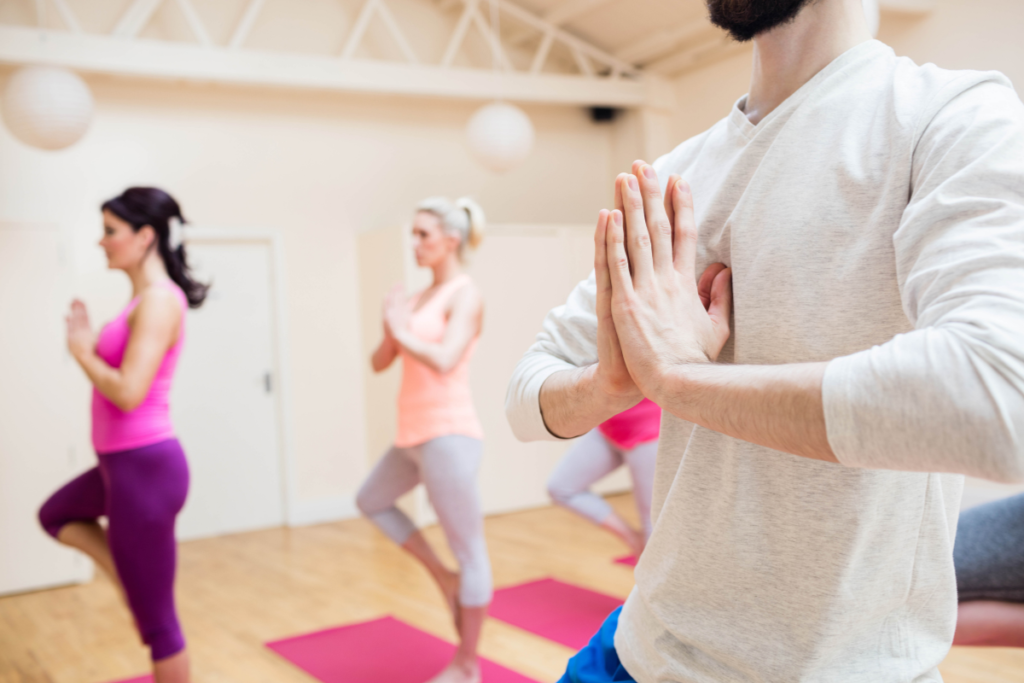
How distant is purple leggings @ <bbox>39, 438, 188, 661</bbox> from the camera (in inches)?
82.6

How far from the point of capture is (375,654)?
3.06 metres

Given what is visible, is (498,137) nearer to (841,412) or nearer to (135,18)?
(135,18)

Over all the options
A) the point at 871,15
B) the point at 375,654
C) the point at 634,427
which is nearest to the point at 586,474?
the point at 634,427

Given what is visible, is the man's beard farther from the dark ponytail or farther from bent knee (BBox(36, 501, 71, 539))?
bent knee (BBox(36, 501, 71, 539))

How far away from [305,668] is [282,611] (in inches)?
30.9

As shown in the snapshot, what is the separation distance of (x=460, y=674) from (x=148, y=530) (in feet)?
3.58

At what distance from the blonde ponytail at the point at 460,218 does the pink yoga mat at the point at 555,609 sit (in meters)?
1.45

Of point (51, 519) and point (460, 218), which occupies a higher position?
point (460, 218)

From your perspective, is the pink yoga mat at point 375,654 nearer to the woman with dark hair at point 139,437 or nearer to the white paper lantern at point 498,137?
the woman with dark hair at point 139,437

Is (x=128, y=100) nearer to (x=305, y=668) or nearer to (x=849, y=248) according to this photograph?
(x=305, y=668)

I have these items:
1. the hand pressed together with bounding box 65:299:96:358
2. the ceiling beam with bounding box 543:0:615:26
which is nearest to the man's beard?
the hand pressed together with bounding box 65:299:96:358

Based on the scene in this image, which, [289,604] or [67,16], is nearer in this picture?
[289,604]

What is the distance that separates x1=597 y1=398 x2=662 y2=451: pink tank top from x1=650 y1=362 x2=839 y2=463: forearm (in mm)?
2345

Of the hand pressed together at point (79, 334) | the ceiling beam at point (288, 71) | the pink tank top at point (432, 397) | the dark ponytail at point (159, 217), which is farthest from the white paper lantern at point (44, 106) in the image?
the pink tank top at point (432, 397)
